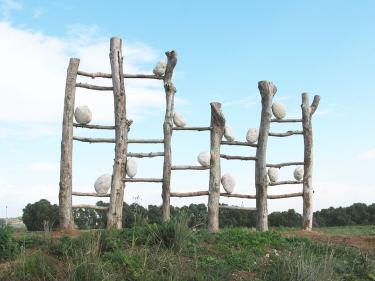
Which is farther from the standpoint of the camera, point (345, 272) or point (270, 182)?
point (270, 182)

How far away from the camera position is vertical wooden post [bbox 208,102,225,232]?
1293 cm

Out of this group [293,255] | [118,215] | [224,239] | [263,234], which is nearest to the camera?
[293,255]

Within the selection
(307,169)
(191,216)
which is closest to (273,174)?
(307,169)

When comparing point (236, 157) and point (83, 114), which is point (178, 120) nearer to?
point (236, 157)

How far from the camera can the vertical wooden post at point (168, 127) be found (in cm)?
1258

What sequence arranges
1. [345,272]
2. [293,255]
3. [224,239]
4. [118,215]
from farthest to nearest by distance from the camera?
[118,215] → [224,239] → [345,272] → [293,255]

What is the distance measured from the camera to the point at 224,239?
895 centimetres

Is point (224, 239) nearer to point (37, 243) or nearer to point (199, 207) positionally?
point (37, 243)

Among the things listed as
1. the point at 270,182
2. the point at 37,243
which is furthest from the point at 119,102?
the point at 37,243

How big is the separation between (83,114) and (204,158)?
106 inches

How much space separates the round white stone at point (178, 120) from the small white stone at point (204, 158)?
75 cm

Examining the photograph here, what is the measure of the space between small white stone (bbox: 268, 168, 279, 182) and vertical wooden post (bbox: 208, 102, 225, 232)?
136cm

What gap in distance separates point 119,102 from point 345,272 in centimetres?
613

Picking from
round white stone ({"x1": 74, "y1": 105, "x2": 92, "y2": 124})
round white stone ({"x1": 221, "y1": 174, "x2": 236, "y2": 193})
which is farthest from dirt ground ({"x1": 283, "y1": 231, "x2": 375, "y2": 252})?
round white stone ({"x1": 74, "y1": 105, "x2": 92, "y2": 124})
